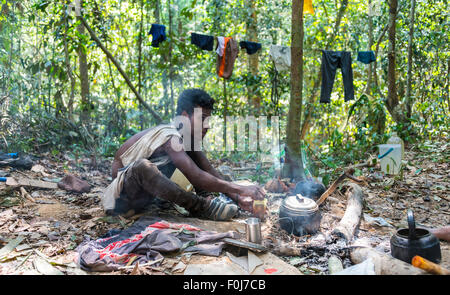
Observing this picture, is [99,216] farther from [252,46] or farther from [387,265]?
[252,46]

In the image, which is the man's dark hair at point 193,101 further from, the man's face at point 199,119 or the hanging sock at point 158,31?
the hanging sock at point 158,31

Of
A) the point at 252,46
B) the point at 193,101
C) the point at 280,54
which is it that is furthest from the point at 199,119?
the point at 252,46

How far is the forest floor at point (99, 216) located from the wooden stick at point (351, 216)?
84mm

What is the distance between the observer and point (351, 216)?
3.12 metres

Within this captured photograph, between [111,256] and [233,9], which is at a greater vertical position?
[233,9]

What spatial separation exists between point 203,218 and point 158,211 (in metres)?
0.44

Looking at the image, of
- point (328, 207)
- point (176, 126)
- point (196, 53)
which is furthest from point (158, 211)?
point (196, 53)

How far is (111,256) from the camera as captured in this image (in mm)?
2307

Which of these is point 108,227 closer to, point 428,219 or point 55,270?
point 55,270

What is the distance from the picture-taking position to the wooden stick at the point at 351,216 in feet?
9.12

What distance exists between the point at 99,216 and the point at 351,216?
229cm
